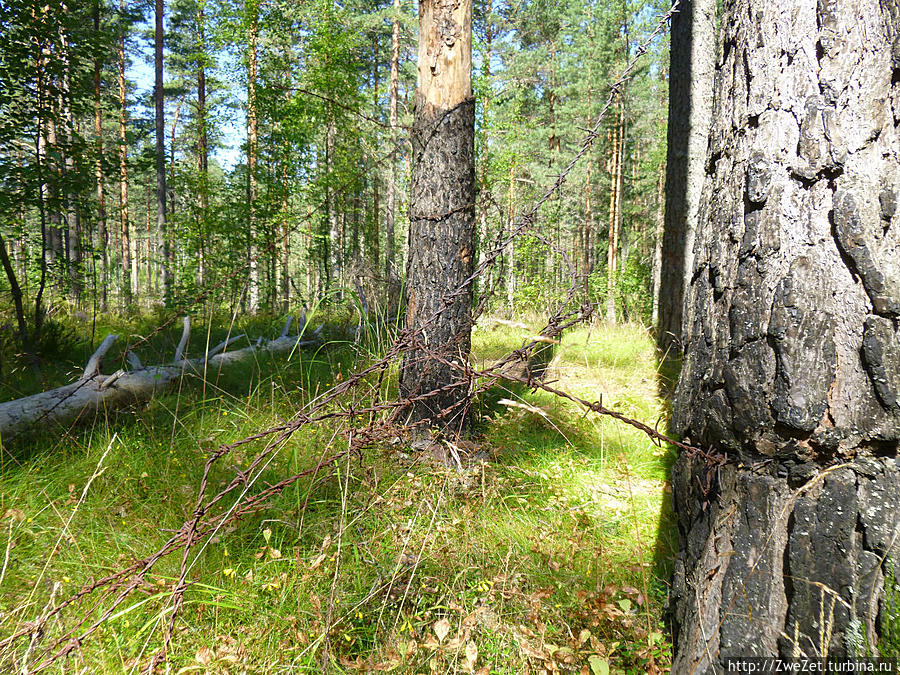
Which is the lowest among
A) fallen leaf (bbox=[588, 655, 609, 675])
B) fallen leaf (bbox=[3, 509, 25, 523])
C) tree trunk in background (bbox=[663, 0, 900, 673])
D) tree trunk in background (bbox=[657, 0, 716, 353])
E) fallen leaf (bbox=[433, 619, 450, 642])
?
fallen leaf (bbox=[588, 655, 609, 675])

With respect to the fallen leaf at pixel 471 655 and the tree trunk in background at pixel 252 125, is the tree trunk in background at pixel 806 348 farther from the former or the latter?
the tree trunk in background at pixel 252 125

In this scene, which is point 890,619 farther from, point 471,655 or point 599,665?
point 471,655

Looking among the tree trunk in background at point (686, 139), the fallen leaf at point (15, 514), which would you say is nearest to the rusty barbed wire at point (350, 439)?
the fallen leaf at point (15, 514)

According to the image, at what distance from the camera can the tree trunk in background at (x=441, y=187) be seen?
110 inches

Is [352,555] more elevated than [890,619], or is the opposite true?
[890,619]

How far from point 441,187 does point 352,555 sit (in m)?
2.19

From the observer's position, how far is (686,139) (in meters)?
4.47

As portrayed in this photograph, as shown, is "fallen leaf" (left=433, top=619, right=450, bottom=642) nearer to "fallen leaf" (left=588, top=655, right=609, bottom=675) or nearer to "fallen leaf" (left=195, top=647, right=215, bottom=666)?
"fallen leaf" (left=588, top=655, right=609, bottom=675)

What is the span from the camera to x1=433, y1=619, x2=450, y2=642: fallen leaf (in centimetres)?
139

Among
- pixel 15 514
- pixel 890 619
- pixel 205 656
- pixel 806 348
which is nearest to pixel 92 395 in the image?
pixel 15 514

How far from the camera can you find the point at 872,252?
40.5 inches

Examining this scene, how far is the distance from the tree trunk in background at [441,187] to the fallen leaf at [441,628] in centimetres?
138

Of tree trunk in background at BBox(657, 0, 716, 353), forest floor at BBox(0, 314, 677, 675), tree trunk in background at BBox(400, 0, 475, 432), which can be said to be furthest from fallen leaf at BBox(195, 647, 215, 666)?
tree trunk in background at BBox(657, 0, 716, 353)

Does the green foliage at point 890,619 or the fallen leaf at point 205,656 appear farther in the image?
the fallen leaf at point 205,656
